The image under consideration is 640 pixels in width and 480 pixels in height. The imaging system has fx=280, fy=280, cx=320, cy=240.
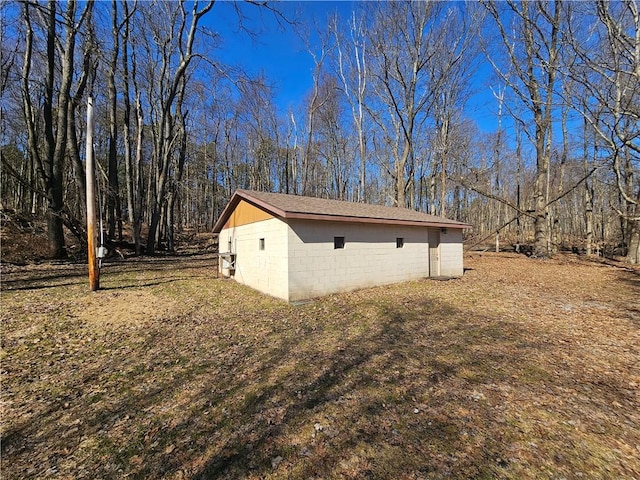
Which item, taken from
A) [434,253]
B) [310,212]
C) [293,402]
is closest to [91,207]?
[310,212]

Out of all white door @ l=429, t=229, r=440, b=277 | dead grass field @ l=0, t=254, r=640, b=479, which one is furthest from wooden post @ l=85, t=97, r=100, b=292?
white door @ l=429, t=229, r=440, b=277

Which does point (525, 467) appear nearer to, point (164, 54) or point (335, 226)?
point (335, 226)

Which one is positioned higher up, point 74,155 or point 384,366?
point 74,155

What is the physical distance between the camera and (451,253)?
12.5 metres

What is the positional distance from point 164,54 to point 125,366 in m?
19.3

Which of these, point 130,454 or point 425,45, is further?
point 425,45

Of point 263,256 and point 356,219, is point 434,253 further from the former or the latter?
point 263,256

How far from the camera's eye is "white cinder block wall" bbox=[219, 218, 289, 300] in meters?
8.11

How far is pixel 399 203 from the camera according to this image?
18.5 m

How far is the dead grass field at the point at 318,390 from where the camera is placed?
8.30ft

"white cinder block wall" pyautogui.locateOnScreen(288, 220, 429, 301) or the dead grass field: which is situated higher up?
"white cinder block wall" pyautogui.locateOnScreen(288, 220, 429, 301)

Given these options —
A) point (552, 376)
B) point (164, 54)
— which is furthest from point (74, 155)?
point (552, 376)

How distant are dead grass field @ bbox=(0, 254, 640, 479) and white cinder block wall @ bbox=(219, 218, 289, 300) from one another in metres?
1.23

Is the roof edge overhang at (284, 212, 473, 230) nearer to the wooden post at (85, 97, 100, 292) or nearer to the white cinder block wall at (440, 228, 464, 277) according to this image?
the white cinder block wall at (440, 228, 464, 277)
